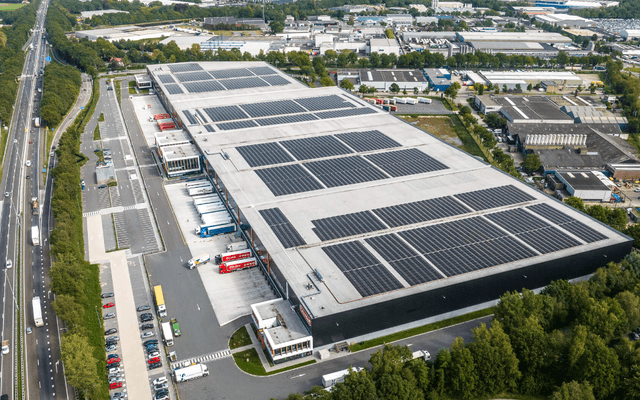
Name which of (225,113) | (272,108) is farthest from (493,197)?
(225,113)

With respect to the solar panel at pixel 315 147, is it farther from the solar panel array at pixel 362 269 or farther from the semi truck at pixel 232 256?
the solar panel array at pixel 362 269

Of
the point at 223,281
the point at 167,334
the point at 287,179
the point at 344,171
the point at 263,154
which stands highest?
the point at 263,154

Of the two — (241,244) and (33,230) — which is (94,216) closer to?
(33,230)

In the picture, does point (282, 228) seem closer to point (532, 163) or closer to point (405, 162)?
point (405, 162)

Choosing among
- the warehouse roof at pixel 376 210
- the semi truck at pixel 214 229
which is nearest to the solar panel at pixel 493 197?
the warehouse roof at pixel 376 210

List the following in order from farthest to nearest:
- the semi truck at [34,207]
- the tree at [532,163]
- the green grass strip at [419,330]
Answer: the tree at [532,163], the semi truck at [34,207], the green grass strip at [419,330]

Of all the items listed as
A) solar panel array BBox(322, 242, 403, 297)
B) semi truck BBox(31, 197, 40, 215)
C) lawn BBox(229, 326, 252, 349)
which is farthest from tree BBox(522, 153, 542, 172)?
semi truck BBox(31, 197, 40, 215)
